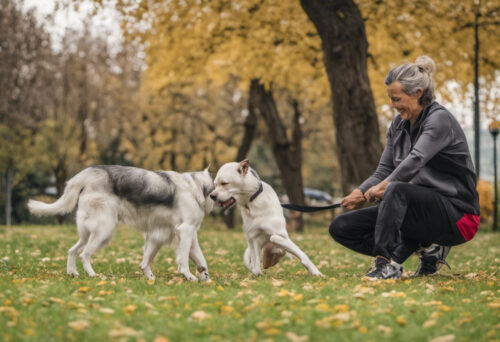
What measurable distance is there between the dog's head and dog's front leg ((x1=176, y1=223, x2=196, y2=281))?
0.45 m

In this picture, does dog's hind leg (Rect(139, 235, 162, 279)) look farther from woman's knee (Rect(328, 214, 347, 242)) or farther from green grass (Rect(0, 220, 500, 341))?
woman's knee (Rect(328, 214, 347, 242))

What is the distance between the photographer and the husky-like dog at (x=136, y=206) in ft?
19.2

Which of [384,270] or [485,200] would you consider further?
[485,200]

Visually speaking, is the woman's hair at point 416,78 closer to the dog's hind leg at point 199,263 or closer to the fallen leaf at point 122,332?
the dog's hind leg at point 199,263

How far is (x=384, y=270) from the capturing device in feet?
17.3

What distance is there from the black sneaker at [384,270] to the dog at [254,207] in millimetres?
814

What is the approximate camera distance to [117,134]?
29.7m

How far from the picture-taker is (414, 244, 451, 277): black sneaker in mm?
5938

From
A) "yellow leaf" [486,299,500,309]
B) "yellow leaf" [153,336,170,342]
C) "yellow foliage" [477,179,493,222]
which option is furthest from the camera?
"yellow foliage" [477,179,493,222]

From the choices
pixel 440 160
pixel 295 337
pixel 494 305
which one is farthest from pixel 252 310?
pixel 440 160

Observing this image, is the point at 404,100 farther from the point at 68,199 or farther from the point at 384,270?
the point at 68,199

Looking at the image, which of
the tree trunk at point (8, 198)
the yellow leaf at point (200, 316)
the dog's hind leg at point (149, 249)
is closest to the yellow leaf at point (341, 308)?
the yellow leaf at point (200, 316)

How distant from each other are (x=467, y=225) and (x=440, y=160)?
70cm

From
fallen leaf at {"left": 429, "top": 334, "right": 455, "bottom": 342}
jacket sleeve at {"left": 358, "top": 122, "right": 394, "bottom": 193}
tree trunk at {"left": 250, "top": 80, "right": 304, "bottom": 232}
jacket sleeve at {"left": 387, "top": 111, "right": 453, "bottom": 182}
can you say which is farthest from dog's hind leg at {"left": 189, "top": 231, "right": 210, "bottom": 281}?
tree trunk at {"left": 250, "top": 80, "right": 304, "bottom": 232}
